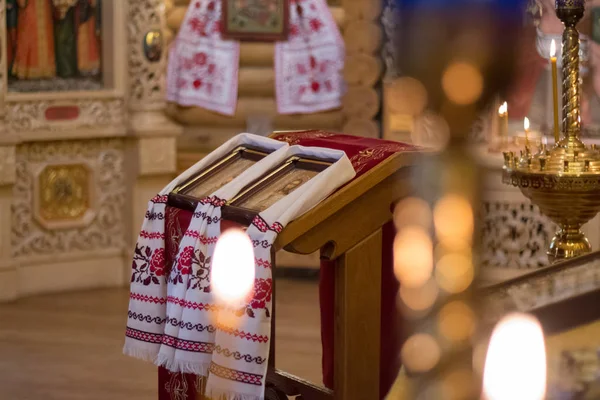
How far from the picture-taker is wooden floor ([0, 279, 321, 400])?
4.68 metres

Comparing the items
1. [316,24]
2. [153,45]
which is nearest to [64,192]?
[153,45]

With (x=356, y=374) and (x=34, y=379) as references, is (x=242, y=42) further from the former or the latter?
(x=356, y=374)

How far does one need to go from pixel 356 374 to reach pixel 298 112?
13.5 ft

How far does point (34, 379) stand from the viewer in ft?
15.7

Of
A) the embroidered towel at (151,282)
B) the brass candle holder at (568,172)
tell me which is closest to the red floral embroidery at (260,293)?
the embroidered towel at (151,282)

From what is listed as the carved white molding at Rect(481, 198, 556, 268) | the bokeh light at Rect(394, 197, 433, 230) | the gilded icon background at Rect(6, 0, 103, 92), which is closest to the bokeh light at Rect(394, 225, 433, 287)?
the bokeh light at Rect(394, 197, 433, 230)

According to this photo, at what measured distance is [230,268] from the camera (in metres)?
2.95

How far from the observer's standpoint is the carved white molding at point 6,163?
620 cm

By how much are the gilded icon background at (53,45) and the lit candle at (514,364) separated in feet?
19.6

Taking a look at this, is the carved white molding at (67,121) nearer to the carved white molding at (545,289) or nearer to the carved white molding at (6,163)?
the carved white molding at (6,163)

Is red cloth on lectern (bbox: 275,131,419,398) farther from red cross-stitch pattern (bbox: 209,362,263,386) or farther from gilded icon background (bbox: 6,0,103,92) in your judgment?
gilded icon background (bbox: 6,0,103,92)

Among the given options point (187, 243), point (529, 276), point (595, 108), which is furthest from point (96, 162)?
point (529, 276)

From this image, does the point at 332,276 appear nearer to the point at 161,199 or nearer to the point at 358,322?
the point at 358,322

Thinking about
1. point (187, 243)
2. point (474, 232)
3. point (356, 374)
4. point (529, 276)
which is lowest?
point (356, 374)
